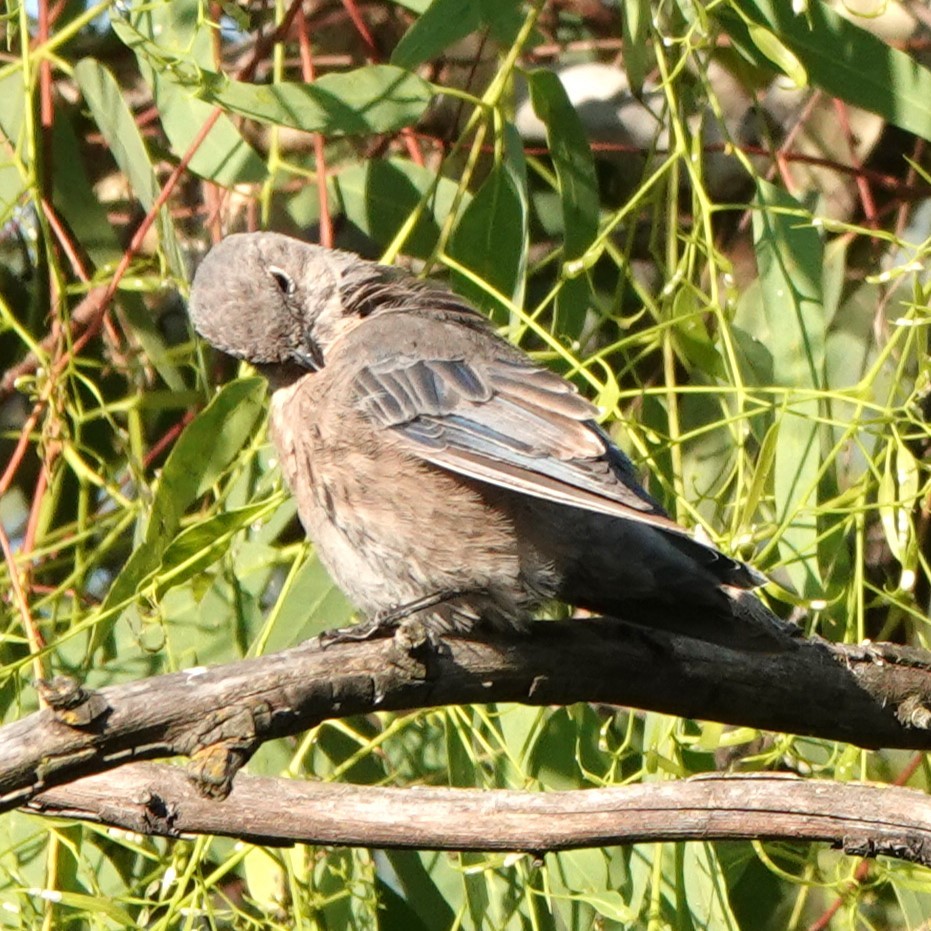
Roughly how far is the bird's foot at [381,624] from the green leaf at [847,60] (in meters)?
1.37

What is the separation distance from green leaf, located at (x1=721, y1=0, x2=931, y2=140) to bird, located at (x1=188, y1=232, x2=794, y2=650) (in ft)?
2.93

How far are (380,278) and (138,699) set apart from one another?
1.46m

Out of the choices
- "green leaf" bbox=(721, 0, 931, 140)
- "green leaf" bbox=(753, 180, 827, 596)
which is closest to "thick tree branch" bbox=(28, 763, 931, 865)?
"green leaf" bbox=(753, 180, 827, 596)

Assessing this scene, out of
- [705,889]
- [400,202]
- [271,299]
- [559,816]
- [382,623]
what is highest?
[400,202]

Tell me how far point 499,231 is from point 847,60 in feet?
2.70

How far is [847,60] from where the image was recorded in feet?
11.1

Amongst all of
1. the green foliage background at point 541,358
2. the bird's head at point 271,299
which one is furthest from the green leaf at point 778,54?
the bird's head at point 271,299

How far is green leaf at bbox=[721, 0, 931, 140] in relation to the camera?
3.36 meters

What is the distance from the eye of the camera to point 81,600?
12.0ft

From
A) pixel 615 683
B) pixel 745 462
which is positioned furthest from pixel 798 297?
pixel 615 683

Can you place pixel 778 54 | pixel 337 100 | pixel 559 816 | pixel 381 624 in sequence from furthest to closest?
pixel 337 100 < pixel 778 54 < pixel 381 624 < pixel 559 816

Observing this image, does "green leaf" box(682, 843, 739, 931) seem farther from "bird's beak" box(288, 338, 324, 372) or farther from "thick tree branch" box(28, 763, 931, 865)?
"bird's beak" box(288, 338, 324, 372)

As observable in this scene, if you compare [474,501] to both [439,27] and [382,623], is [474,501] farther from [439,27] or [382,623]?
[439,27]

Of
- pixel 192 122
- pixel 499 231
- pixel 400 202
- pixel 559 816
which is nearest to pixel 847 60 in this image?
pixel 499 231
